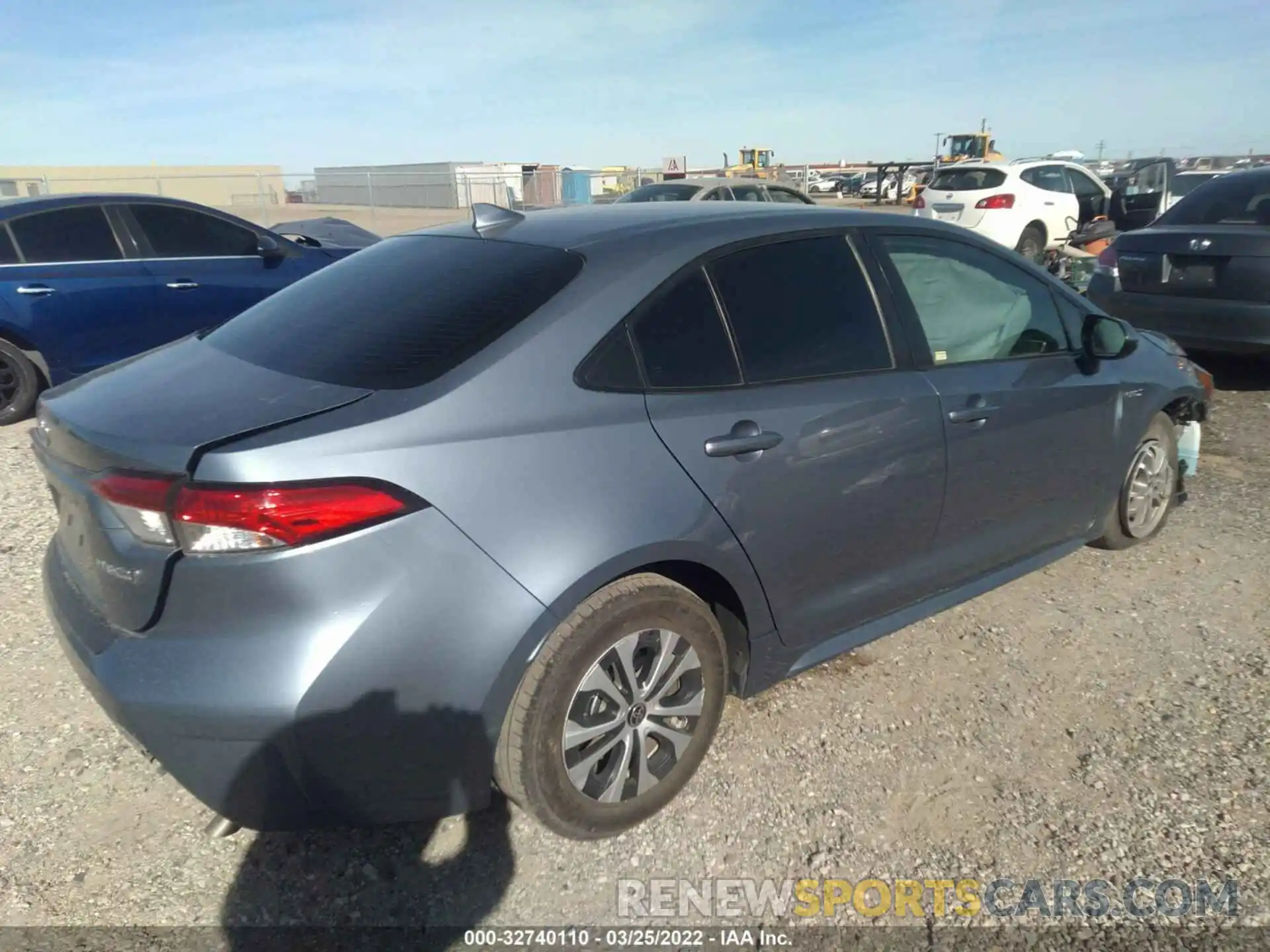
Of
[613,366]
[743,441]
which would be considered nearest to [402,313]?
[613,366]

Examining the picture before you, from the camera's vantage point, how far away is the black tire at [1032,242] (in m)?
13.9

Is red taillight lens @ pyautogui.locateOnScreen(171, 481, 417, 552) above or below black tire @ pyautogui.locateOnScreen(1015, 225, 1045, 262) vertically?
above

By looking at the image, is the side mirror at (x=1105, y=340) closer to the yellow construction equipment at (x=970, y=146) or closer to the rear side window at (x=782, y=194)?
the rear side window at (x=782, y=194)

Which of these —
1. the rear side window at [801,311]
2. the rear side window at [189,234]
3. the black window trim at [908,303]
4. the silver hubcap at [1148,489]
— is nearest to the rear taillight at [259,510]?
the rear side window at [801,311]

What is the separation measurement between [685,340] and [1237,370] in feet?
23.3

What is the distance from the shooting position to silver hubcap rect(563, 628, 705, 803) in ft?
7.81

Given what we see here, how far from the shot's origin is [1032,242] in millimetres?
14008

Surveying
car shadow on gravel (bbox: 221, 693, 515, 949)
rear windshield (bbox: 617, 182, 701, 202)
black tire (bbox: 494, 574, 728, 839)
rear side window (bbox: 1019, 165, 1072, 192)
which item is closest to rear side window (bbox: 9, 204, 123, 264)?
car shadow on gravel (bbox: 221, 693, 515, 949)

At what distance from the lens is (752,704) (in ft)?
10.4

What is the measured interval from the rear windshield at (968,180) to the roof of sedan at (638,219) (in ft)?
39.6

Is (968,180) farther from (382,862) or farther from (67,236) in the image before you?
(382,862)

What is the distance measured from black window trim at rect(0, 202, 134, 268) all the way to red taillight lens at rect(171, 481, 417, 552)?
5.58 metres

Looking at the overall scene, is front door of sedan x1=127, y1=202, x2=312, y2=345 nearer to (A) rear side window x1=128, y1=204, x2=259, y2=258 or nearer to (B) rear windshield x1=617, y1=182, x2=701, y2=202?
(A) rear side window x1=128, y1=204, x2=259, y2=258

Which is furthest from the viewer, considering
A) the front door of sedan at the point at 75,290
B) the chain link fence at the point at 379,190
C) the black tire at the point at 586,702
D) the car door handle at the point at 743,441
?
the chain link fence at the point at 379,190
